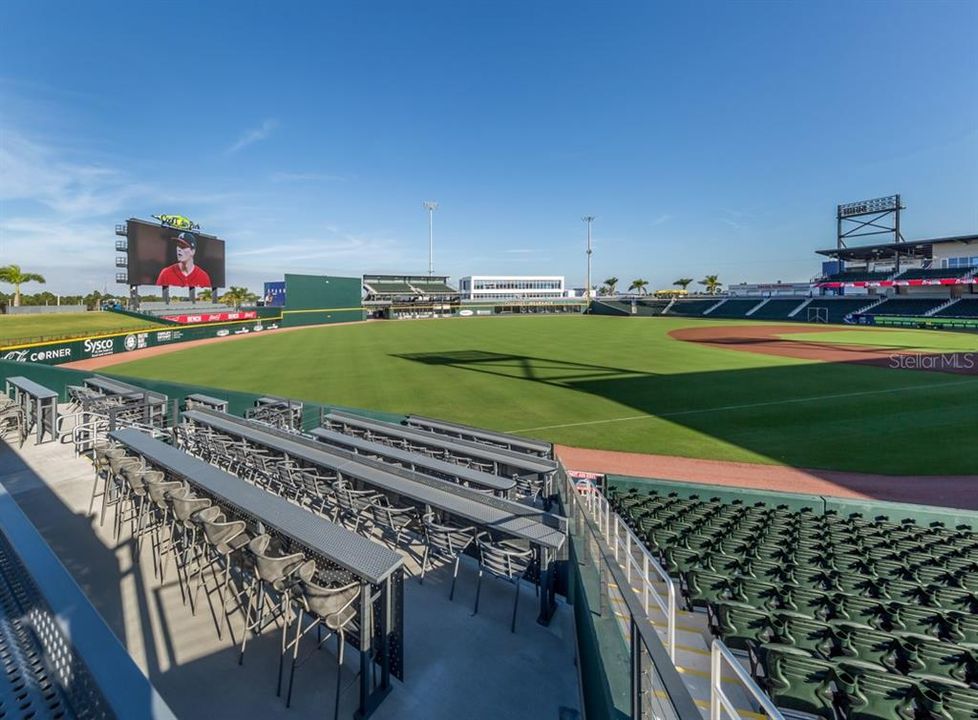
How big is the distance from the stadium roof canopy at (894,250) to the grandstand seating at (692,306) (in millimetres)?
18816

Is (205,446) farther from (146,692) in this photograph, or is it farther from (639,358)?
(639,358)

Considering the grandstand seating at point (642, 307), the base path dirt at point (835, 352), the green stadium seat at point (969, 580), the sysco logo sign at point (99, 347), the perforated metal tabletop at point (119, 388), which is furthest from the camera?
the grandstand seating at point (642, 307)

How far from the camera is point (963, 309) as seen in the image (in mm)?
57031

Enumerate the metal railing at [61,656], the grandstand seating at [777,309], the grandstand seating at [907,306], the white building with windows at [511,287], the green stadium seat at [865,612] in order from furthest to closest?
the white building with windows at [511,287]
the grandstand seating at [777,309]
the grandstand seating at [907,306]
the green stadium seat at [865,612]
the metal railing at [61,656]

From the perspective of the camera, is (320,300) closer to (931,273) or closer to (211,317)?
(211,317)

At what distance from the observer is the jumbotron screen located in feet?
144

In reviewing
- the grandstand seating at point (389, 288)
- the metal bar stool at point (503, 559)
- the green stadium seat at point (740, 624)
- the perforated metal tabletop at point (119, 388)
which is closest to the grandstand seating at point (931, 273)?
the green stadium seat at point (740, 624)

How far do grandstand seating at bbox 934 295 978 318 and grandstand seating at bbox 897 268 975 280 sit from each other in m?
3.75

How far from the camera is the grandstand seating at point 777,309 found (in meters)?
75.2

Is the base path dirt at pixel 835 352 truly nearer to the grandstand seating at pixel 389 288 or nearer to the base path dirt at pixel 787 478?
the base path dirt at pixel 787 478

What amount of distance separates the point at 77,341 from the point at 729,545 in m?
40.5

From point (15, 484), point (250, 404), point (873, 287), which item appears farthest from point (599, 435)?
point (873, 287)

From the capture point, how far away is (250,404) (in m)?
13.0

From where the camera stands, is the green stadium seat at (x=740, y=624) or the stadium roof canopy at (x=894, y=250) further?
the stadium roof canopy at (x=894, y=250)
